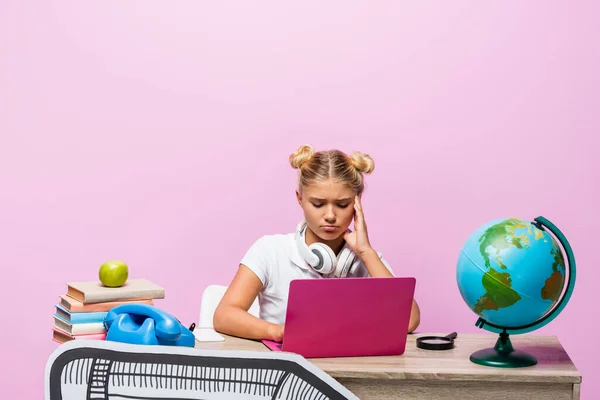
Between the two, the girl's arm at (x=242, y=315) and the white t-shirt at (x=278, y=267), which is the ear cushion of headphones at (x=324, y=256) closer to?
the white t-shirt at (x=278, y=267)

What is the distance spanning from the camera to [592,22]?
13.1 feet

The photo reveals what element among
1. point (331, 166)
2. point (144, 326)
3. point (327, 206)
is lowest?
point (144, 326)

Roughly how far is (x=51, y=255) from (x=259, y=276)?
4.39 ft

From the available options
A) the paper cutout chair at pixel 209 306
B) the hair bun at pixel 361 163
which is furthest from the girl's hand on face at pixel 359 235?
the paper cutout chair at pixel 209 306

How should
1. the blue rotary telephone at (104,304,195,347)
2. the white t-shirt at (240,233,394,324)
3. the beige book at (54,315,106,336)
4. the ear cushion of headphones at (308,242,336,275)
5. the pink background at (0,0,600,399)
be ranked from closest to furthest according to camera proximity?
1. the blue rotary telephone at (104,304,195,347)
2. the beige book at (54,315,106,336)
3. the ear cushion of headphones at (308,242,336,275)
4. the white t-shirt at (240,233,394,324)
5. the pink background at (0,0,600,399)

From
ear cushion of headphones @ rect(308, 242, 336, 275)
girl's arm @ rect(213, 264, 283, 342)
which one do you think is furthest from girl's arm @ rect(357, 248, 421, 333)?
girl's arm @ rect(213, 264, 283, 342)

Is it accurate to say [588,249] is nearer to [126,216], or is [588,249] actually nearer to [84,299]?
[126,216]

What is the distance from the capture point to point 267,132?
4070 millimetres

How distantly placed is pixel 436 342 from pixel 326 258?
0.49 metres

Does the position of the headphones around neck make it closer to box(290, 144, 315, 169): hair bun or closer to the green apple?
box(290, 144, 315, 169): hair bun

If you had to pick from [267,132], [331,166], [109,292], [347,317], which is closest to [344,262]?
[331,166]

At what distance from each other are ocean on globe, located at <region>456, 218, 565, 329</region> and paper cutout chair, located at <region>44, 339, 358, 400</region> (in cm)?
47

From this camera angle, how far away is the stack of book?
2609 mm

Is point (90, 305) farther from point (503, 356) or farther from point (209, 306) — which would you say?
point (503, 356)
